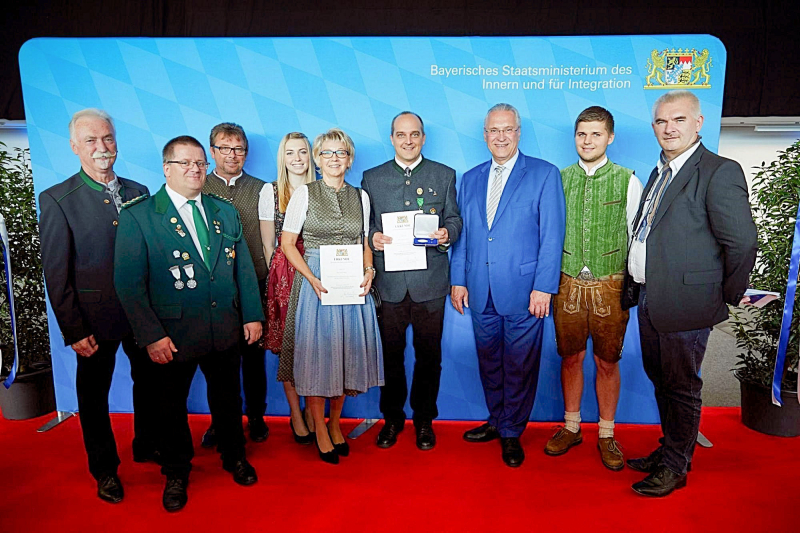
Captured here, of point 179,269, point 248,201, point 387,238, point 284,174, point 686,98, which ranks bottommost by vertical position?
point 179,269

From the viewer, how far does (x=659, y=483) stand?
2664 mm

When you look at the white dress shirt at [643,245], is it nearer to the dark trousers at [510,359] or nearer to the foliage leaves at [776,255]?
the dark trousers at [510,359]

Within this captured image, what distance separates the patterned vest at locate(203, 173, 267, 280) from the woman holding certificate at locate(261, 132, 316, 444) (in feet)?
0.17

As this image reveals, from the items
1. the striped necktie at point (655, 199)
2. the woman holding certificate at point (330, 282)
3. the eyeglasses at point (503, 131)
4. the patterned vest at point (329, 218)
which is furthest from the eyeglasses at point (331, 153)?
the striped necktie at point (655, 199)

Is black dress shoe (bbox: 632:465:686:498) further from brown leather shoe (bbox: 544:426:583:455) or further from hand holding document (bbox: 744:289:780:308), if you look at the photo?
hand holding document (bbox: 744:289:780:308)

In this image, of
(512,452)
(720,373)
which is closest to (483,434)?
(512,452)

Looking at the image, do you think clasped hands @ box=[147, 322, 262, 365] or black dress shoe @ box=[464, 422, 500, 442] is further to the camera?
black dress shoe @ box=[464, 422, 500, 442]

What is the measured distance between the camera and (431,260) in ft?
10.1

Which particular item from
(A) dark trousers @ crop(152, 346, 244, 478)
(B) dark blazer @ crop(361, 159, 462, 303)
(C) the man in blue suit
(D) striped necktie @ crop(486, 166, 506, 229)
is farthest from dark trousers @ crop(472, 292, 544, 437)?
(A) dark trousers @ crop(152, 346, 244, 478)

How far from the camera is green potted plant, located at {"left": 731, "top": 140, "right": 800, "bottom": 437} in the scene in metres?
3.36

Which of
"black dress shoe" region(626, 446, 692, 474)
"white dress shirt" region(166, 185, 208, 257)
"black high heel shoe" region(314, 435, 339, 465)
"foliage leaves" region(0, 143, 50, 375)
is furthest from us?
"foliage leaves" region(0, 143, 50, 375)

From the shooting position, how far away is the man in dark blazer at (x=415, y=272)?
3.02m

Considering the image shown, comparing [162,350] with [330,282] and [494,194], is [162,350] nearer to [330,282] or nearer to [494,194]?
[330,282]

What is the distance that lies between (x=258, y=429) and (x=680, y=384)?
252 cm
